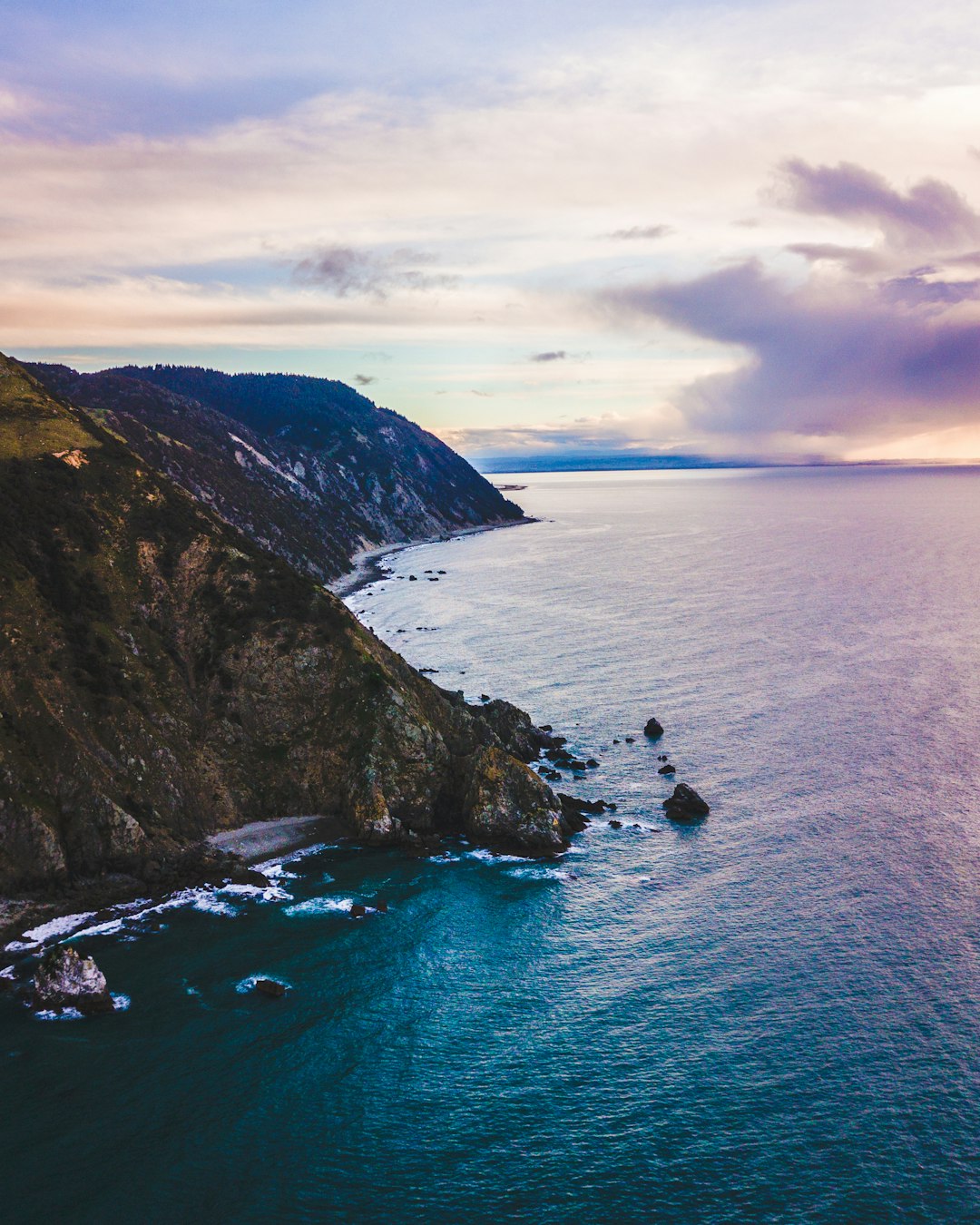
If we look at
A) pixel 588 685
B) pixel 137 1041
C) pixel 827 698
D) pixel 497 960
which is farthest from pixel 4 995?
pixel 827 698

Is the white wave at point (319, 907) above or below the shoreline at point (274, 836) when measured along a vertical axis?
below

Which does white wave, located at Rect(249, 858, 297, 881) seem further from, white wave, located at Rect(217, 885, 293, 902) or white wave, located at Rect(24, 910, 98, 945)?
white wave, located at Rect(24, 910, 98, 945)

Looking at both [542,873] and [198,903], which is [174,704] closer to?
[198,903]

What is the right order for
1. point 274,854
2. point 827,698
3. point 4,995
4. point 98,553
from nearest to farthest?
point 4,995 → point 274,854 → point 98,553 → point 827,698

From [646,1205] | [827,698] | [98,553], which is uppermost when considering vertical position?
[98,553]

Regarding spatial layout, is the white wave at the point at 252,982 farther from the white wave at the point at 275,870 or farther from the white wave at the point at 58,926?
the white wave at the point at 58,926

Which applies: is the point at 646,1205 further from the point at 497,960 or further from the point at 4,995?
the point at 4,995

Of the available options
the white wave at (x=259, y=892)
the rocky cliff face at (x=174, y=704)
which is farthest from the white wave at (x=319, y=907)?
the rocky cliff face at (x=174, y=704)
